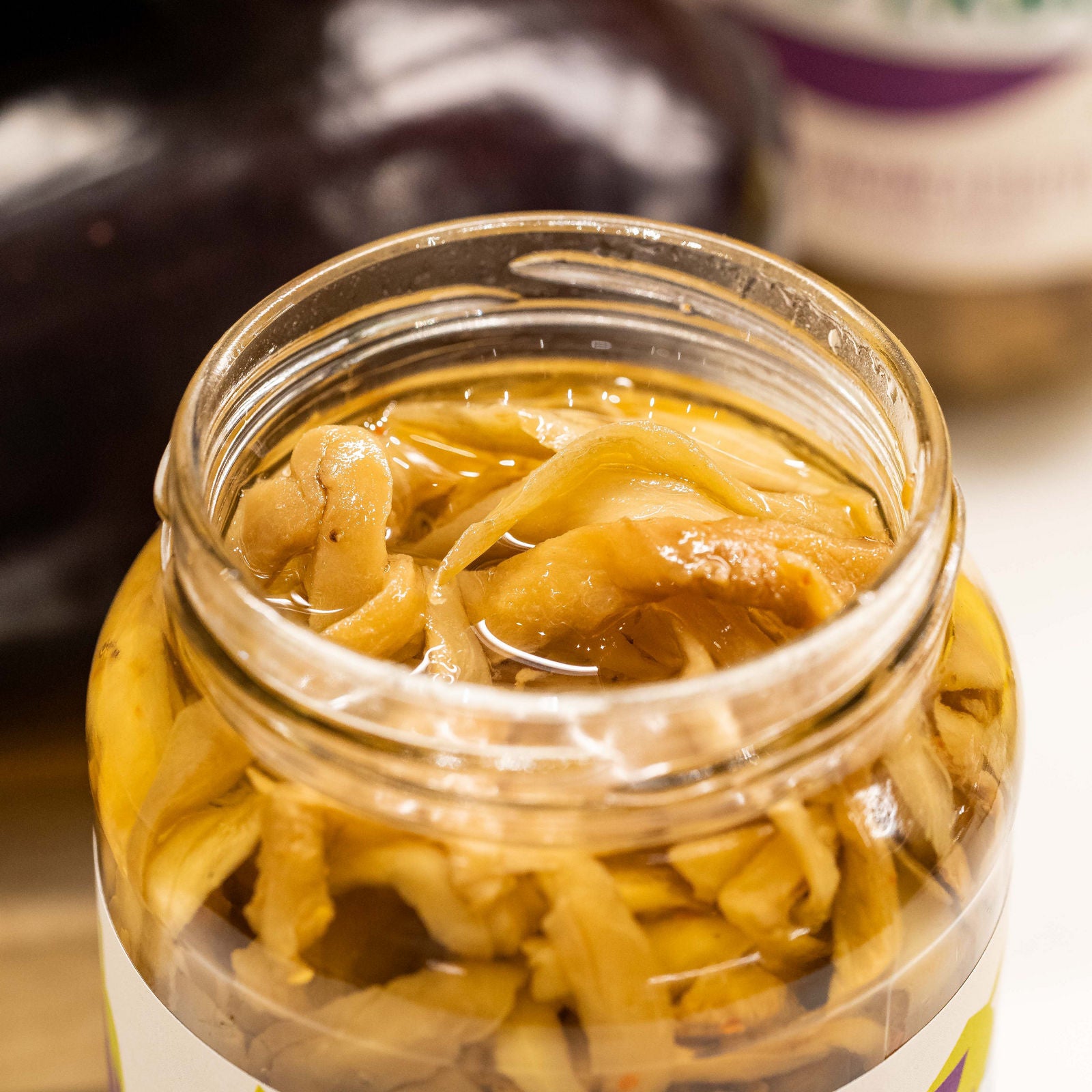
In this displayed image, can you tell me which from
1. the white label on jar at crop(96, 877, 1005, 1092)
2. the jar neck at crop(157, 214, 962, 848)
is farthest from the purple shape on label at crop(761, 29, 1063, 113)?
the white label on jar at crop(96, 877, 1005, 1092)

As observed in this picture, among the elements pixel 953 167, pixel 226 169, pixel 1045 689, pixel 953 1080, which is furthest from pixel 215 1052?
pixel 953 167

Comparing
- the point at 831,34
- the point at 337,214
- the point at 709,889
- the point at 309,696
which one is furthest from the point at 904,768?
the point at 831,34

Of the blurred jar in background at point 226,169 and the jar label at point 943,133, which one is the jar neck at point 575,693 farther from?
the jar label at point 943,133

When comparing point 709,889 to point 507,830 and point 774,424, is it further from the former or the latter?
point 774,424

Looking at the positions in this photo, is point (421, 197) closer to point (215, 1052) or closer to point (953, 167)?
point (953, 167)

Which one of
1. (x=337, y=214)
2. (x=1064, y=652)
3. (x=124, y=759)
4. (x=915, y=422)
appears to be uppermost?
(x=915, y=422)

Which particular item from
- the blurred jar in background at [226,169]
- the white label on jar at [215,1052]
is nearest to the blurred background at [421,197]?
the blurred jar in background at [226,169]

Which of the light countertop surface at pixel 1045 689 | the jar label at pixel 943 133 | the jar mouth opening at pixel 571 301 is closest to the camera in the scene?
the jar mouth opening at pixel 571 301
